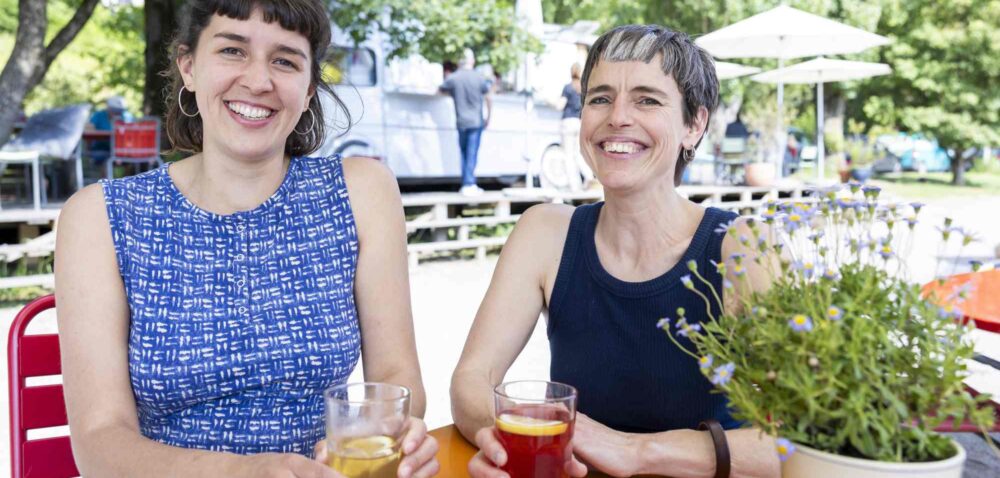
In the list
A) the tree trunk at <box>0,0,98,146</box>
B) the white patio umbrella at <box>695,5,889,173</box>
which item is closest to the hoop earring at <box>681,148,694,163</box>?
the tree trunk at <box>0,0,98,146</box>

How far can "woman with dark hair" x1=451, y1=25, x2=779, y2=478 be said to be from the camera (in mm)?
1944

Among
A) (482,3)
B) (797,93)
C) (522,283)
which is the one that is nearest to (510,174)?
(482,3)

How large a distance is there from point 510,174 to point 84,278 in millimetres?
11463

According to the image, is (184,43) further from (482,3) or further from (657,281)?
(482,3)

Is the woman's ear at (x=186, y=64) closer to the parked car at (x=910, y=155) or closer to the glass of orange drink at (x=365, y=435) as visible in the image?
the glass of orange drink at (x=365, y=435)

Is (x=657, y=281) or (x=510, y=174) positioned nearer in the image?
(x=657, y=281)

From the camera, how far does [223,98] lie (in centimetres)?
196

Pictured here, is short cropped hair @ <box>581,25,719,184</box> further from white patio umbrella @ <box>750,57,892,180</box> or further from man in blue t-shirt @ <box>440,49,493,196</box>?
white patio umbrella @ <box>750,57,892,180</box>

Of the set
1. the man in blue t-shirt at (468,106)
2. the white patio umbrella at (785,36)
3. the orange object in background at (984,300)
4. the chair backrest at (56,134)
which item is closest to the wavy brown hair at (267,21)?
the orange object in background at (984,300)

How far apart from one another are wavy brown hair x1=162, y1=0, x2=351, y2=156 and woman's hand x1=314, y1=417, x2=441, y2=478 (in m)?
1.04

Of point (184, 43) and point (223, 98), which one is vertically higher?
point (184, 43)

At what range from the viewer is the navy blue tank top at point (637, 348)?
1.93 metres

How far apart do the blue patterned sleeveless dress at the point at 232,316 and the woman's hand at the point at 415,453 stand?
606mm

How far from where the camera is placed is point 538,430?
1234 millimetres
